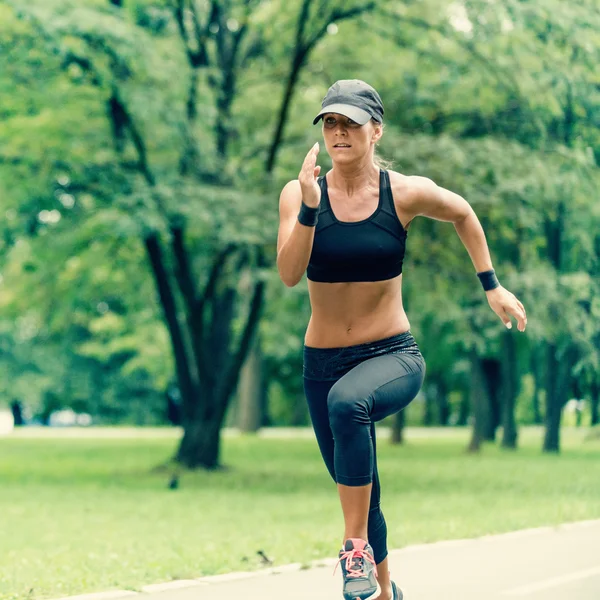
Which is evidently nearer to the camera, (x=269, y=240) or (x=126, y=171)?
(x=269, y=240)

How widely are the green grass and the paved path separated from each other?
519 millimetres

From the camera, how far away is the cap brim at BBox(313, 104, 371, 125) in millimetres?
3984

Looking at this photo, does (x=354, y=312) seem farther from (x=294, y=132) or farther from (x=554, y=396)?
(x=554, y=396)

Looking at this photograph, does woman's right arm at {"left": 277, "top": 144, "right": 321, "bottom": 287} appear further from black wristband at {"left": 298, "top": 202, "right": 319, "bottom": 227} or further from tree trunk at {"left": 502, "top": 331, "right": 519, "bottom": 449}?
tree trunk at {"left": 502, "top": 331, "right": 519, "bottom": 449}

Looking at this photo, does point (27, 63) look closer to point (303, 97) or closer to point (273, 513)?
point (303, 97)

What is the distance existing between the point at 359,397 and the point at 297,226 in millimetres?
624

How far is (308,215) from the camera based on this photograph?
12.9 ft

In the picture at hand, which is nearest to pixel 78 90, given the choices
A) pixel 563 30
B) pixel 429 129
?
pixel 429 129

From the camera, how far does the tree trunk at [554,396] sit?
28.5 metres

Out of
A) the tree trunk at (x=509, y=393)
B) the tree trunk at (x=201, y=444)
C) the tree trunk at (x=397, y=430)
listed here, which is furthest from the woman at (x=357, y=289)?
the tree trunk at (x=397, y=430)

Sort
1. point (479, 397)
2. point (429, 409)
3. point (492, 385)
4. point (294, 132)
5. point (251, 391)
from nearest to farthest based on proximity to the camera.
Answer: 1. point (294, 132)
2. point (479, 397)
3. point (492, 385)
4. point (251, 391)
5. point (429, 409)

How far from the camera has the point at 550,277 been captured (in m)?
16.1

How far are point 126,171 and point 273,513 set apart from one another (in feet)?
20.6

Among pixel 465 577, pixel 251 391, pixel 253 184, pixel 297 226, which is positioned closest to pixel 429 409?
pixel 251 391
